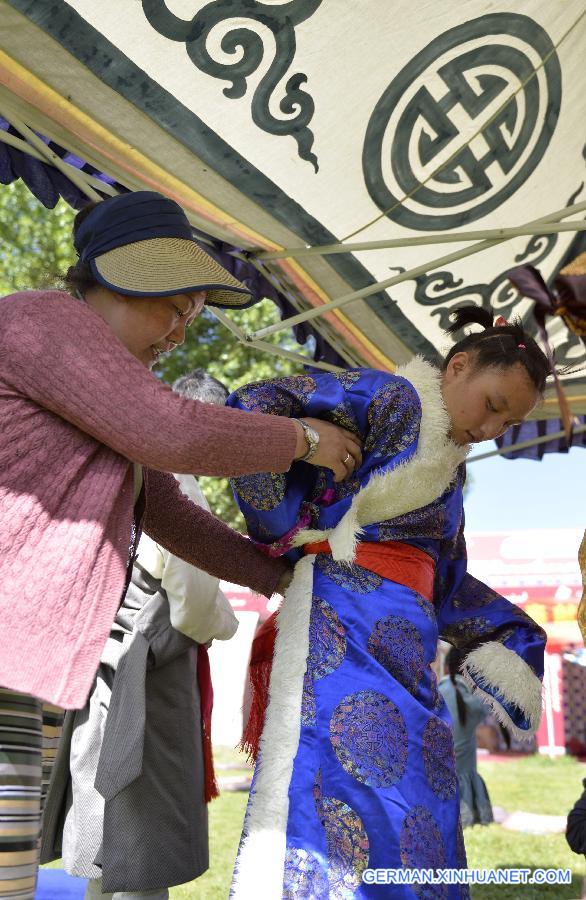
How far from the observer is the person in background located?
2.65m

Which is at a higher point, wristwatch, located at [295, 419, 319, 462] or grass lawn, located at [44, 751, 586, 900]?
wristwatch, located at [295, 419, 319, 462]

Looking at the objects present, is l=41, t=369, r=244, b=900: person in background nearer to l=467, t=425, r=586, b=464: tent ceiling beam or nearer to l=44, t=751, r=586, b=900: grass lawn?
l=44, t=751, r=586, b=900: grass lawn

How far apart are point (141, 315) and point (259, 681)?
1.06 metres

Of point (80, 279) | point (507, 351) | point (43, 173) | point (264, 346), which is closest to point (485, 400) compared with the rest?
point (507, 351)

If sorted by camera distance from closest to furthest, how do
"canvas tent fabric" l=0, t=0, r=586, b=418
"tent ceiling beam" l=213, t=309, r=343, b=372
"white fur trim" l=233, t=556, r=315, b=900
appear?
1. "white fur trim" l=233, t=556, r=315, b=900
2. "canvas tent fabric" l=0, t=0, r=586, b=418
3. "tent ceiling beam" l=213, t=309, r=343, b=372

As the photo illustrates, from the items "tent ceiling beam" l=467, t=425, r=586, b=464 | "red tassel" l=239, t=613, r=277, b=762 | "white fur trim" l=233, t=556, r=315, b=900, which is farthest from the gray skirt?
"tent ceiling beam" l=467, t=425, r=586, b=464

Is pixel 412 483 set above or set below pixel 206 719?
above

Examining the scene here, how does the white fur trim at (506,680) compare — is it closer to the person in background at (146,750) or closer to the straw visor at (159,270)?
the person in background at (146,750)

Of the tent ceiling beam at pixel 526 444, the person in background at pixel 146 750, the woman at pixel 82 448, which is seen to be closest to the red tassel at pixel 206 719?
the person in background at pixel 146 750

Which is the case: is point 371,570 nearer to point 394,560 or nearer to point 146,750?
point 394,560

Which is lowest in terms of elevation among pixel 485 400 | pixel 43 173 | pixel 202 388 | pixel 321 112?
pixel 485 400

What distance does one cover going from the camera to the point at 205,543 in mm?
2312

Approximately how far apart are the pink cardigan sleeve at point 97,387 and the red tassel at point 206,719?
5.22ft

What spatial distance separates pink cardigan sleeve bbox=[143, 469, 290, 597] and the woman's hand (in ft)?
1.09
